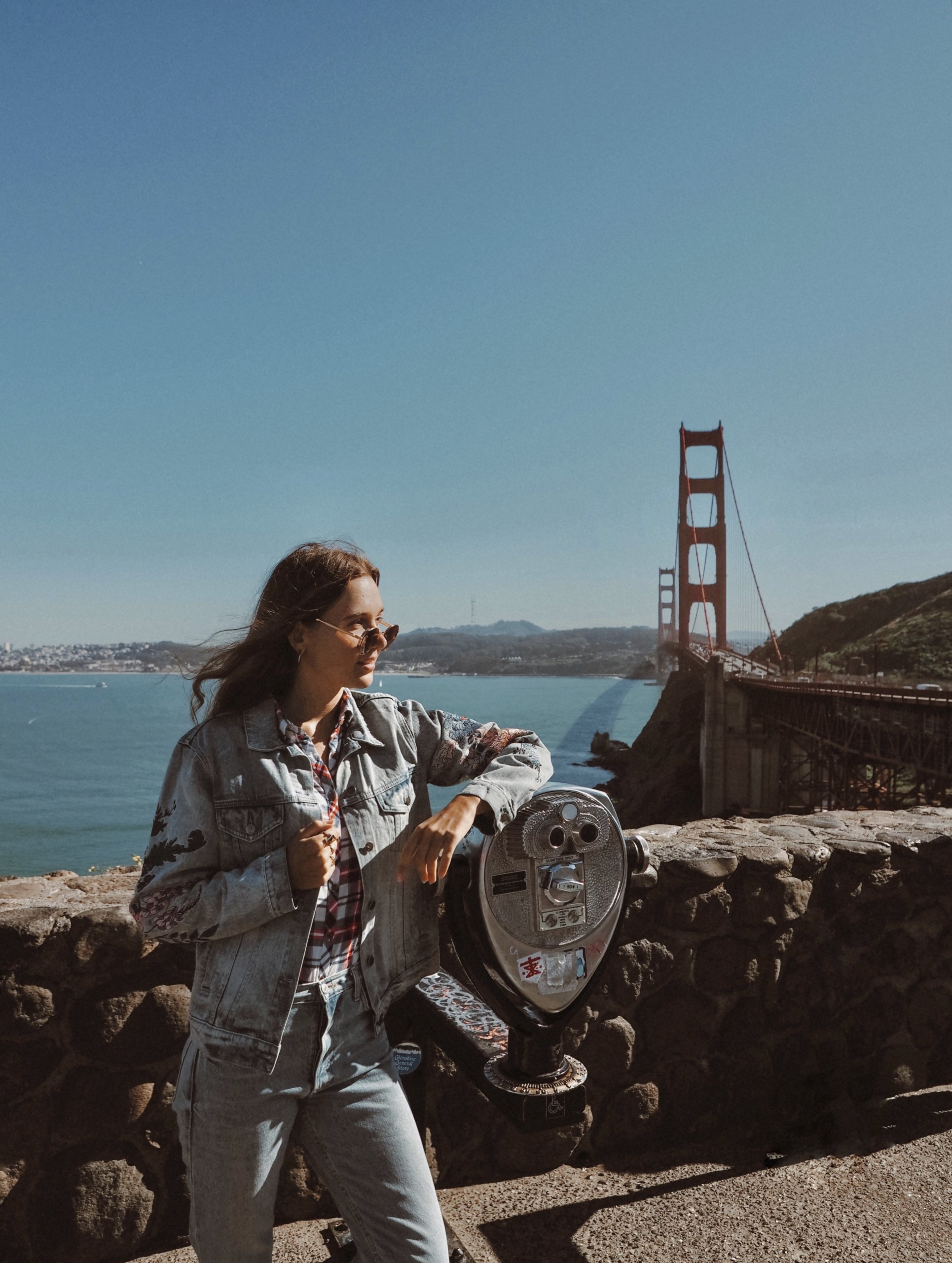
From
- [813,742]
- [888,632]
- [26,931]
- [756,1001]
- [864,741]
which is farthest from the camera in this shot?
[888,632]

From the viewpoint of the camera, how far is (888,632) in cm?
4919

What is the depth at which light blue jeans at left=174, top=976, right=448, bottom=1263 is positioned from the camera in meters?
1.27

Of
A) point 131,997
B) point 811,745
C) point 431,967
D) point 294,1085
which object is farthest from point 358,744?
point 811,745

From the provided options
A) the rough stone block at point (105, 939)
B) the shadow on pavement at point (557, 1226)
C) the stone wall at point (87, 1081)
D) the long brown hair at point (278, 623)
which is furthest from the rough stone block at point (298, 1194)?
the long brown hair at point (278, 623)

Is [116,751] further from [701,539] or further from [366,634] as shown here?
[366,634]

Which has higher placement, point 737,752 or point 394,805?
point 394,805

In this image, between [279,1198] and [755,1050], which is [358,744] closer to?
[279,1198]

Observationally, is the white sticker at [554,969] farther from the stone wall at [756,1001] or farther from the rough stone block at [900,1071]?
the rough stone block at [900,1071]

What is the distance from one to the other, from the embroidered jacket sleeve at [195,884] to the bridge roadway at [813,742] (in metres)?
7.95

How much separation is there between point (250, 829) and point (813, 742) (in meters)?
24.8

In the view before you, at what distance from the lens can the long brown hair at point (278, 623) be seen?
1.50 m

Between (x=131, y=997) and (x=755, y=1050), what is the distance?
1759 millimetres

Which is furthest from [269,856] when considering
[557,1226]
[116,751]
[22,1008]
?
[116,751]

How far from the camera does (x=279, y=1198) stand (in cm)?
209
